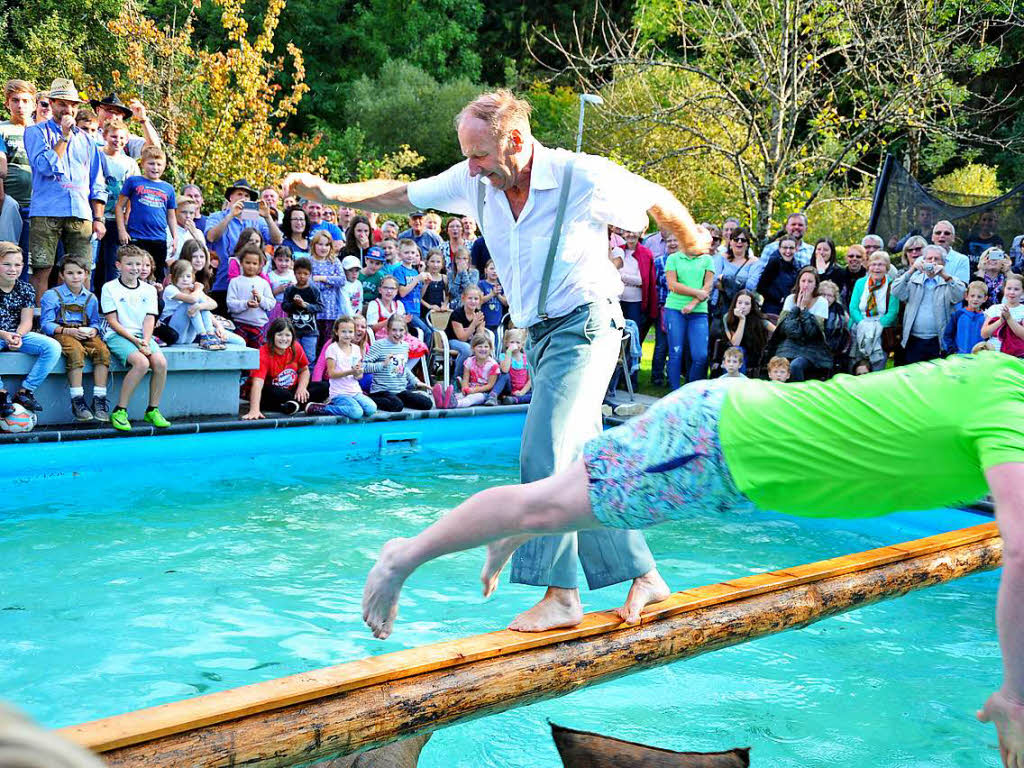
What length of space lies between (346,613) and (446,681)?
3081 millimetres

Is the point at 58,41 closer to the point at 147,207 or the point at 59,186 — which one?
the point at 147,207

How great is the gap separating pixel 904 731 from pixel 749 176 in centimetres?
1094

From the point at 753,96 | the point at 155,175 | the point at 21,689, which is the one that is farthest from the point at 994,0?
the point at 21,689

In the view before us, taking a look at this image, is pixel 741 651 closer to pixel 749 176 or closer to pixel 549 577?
pixel 549 577

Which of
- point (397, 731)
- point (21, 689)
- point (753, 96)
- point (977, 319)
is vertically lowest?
point (21, 689)

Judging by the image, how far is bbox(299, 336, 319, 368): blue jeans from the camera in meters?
10.5

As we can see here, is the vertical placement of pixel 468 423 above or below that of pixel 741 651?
above

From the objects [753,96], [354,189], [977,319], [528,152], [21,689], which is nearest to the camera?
[528,152]

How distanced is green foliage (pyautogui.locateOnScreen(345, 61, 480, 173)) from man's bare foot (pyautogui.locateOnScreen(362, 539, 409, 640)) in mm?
24557

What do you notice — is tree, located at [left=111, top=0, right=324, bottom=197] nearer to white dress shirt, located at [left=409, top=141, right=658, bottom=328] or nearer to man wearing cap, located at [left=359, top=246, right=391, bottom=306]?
man wearing cap, located at [left=359, top=246, right=391, bottom=306]

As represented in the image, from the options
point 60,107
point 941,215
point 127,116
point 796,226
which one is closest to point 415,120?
point 127,116

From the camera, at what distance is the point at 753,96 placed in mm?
14508

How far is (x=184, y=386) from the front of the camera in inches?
383

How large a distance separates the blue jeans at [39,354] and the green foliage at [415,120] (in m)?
18.8
